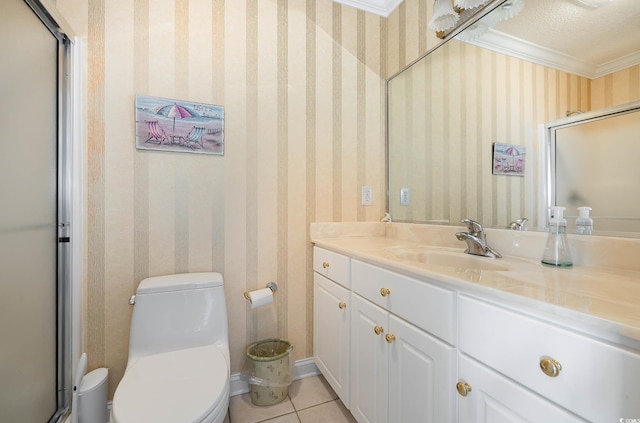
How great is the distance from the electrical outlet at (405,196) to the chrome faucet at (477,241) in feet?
1.95

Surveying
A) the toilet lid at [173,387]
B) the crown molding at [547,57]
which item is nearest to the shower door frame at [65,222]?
the toilet lid at [173,387]

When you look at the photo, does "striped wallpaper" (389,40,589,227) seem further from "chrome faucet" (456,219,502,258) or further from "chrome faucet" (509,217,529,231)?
"chrome faucet" (456,219,502,258)

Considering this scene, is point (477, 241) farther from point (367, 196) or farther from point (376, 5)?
point (376, 5)

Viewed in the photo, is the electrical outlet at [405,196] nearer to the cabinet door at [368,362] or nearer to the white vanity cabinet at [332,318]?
→ the white vanity cabinet at [332,318]

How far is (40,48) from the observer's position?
43.6 inches

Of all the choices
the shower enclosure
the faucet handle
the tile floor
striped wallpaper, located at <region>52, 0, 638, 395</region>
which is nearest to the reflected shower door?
the shower enclosure

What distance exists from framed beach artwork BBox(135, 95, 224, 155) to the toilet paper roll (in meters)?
0.79

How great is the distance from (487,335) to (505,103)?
1064mm

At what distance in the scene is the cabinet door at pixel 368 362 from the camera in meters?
1.05

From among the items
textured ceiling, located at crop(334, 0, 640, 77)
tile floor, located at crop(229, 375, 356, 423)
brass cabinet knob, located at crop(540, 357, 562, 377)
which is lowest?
tile floor, located at crop(229, 375, 356, 423)

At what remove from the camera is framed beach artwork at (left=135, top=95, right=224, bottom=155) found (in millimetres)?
1396

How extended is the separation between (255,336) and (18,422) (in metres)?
0.94

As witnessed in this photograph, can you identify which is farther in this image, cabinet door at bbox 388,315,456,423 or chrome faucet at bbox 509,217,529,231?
chrome faucet at bbox 509,217,529,231

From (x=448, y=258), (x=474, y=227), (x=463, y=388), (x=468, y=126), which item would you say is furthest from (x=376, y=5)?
(x=463, y=388)
